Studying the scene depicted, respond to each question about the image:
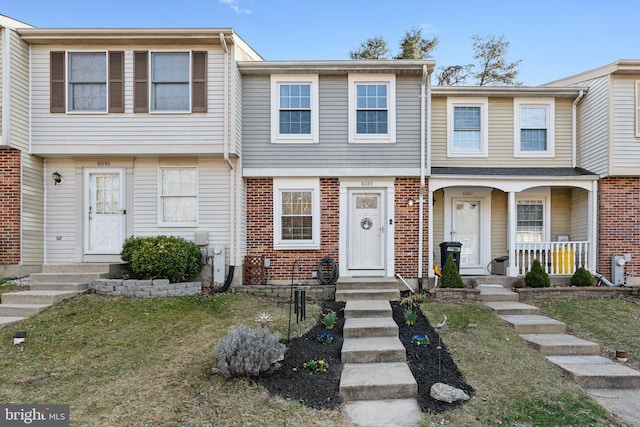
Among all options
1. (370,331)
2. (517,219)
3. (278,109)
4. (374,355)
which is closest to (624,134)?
(517,219)

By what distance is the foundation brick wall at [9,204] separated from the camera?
8109mm

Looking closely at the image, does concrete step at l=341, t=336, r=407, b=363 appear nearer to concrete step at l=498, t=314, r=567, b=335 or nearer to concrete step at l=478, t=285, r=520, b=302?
concrete step at l=498, t=314, r=567, b=335

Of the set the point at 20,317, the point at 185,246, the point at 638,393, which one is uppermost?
the point at 185,246

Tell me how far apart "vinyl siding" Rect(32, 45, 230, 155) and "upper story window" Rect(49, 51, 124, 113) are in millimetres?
140

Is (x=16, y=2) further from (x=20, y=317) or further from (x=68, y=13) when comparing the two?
A: (x=20, y=317)

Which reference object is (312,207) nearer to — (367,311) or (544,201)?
(367,311)

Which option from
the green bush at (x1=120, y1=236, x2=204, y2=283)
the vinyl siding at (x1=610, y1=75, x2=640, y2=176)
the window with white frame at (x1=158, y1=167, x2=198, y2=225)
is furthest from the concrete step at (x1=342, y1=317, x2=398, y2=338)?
the vinyl siding at (x1=610, y1=75, x2=640, y2=176)

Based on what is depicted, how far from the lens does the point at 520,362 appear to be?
5.09 metres

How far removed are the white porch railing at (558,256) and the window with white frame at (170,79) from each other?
880 centimetres

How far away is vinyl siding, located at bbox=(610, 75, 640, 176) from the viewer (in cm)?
909

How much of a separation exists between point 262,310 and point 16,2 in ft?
33.8

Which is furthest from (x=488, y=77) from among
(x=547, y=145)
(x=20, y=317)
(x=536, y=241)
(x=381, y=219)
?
(x=20, y=317)

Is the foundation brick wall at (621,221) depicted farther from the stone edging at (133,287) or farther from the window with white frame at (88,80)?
the window with white frame at (88,80)

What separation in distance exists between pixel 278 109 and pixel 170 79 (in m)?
2.51
